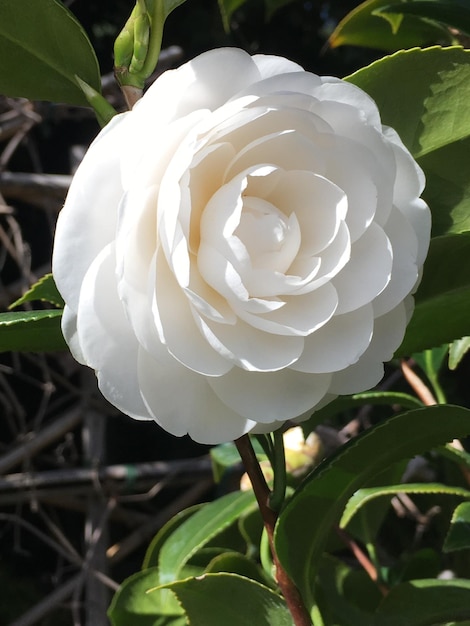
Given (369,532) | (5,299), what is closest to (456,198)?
(369,532)

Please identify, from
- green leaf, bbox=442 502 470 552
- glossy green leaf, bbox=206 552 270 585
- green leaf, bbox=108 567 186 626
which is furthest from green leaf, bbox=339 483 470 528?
green leaf, bbox=108 567 186 626

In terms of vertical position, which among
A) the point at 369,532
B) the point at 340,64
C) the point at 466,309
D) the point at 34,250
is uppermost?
the point at 466,309

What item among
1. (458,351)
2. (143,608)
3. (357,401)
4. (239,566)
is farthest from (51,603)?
(458,351)

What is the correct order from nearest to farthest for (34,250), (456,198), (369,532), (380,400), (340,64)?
(456,198), (380,400), (369,532), (34,250), (340,64)

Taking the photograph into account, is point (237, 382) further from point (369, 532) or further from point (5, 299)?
point (5, 299)

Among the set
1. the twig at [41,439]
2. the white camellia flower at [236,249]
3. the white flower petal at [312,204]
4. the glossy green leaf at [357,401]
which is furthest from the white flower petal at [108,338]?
the twig at [41,439]
